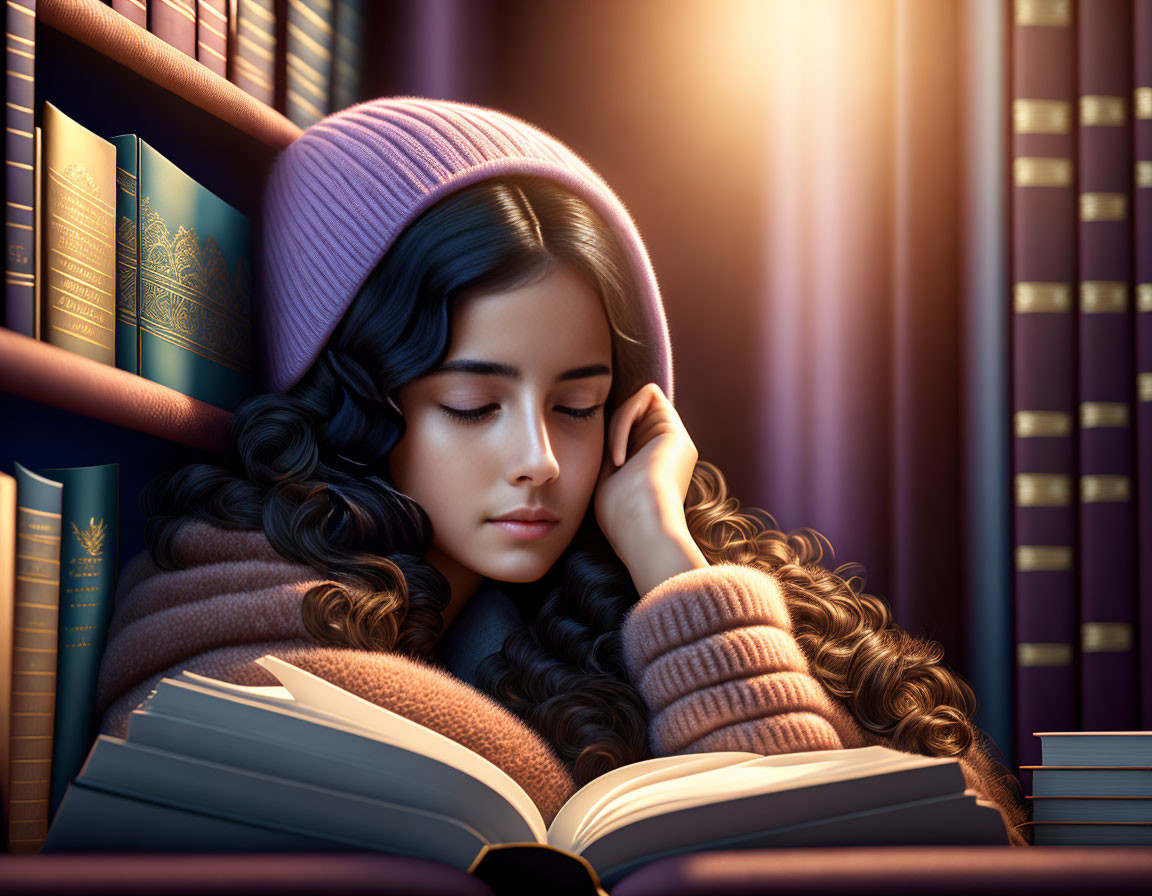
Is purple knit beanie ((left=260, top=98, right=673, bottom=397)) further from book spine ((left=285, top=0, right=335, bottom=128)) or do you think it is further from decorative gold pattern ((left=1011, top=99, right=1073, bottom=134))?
decorative gold pattern ((left=1011, top=99, right=1073, bottom=134))

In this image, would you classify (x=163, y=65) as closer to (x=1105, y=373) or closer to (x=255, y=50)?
(x=255, y=50)

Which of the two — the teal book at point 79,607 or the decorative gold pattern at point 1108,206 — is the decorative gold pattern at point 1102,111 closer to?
the decorative gold pattern at point 1108,206

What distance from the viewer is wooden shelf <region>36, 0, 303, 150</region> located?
910mm

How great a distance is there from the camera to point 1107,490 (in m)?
1.27

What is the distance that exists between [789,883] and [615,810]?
14 cm

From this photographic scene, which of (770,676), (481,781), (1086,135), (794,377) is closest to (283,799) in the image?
(481,781)

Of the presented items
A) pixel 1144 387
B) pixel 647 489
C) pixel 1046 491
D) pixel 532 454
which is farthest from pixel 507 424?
pixel 1144 387

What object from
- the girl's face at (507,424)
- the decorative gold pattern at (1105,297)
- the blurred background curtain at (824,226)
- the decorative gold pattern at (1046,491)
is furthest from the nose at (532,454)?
the decorative gold pattern at (1105,297)

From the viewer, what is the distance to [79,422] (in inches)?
38.2

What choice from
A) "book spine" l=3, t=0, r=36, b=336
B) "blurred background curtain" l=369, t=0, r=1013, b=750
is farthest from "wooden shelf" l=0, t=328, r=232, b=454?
"blurred background curtain" l=369, t=0, r=1013, b=750

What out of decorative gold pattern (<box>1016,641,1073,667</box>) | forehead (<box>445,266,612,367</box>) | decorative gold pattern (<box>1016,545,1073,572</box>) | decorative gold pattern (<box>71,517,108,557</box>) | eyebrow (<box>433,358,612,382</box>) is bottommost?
decorative gold pattern (<box>1016,641,1073,667</box>)

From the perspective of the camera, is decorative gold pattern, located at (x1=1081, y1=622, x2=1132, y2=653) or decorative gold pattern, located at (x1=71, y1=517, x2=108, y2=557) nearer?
decorative gold pattern, located at (x1=71, y1=517, x2=108, y2=557)

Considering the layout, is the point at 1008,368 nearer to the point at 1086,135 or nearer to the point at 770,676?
the point at 1086,135

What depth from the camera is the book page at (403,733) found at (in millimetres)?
640
